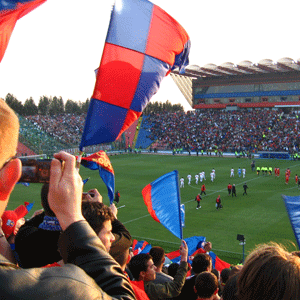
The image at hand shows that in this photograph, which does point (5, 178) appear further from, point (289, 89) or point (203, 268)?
point (289, 89)

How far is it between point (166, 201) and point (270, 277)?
6.63 m

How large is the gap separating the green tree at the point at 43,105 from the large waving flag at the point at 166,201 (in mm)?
100680

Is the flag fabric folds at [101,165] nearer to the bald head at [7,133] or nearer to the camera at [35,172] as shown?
the camera at [35,172]

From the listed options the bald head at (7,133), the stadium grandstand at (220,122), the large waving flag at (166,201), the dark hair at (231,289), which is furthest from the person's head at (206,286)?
the stadium grandstand at (220,122)

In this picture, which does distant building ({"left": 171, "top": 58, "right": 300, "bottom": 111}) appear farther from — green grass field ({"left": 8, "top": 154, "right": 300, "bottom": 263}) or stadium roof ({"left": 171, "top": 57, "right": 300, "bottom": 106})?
green grass field ({"left": 8, "top": 154, "right": 300, "bottom": 263})

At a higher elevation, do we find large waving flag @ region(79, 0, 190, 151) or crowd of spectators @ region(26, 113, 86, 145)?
large waving flag @ region(79, 0, 190, 151)

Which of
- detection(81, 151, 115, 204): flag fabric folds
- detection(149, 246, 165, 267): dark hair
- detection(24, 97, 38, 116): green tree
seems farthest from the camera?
detection(24, 97, 38, 116): green tree

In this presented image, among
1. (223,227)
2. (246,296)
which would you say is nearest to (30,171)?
(246,296)

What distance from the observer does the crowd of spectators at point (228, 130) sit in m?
55.2

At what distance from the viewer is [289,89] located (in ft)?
216

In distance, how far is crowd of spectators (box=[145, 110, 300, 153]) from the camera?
55188 millimetres

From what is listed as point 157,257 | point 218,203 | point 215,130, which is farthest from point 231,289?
point 215,130

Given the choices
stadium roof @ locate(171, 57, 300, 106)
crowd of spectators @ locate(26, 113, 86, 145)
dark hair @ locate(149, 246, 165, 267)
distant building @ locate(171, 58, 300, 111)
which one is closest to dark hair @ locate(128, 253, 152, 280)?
dark hair @ locate(149, 246, 165, 267)

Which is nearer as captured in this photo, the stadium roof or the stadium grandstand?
the stadium grandstand
